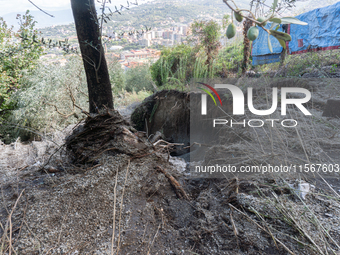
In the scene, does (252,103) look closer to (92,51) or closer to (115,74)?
(92,51)

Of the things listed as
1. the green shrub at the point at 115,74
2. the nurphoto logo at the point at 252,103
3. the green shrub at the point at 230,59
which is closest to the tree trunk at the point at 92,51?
the nurphoto logo at the point at 252,103

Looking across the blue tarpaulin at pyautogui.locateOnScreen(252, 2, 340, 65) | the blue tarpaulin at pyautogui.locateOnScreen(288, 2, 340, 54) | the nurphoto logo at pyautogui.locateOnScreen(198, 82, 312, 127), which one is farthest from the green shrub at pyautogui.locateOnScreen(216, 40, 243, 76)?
the nurphoto logo at pyautogui.locateOnScreen(198, 82, 312, 127)

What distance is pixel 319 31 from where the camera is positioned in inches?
187

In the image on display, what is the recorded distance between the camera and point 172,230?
135 centimetres

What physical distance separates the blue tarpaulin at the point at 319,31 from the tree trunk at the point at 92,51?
15.9ft

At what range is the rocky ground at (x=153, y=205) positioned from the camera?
3.80 feet

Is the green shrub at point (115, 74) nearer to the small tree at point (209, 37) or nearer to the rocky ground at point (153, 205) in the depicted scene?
the small tree at point (209, 37)

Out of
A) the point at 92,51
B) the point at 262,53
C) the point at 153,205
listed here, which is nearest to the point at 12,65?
the point at 92,51

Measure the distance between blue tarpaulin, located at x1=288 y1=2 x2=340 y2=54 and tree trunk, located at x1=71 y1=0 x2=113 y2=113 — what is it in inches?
191

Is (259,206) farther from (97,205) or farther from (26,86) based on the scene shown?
(26,86)

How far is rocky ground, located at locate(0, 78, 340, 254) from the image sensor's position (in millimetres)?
1159

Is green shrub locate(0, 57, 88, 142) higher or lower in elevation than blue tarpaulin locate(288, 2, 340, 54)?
lower

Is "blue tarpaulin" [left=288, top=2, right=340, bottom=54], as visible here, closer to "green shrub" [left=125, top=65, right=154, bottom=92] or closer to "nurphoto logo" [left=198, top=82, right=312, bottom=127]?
"nurphoto logo" [left=198, top=82, right=312, bottom=127]

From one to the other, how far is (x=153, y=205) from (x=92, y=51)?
5.62ft
